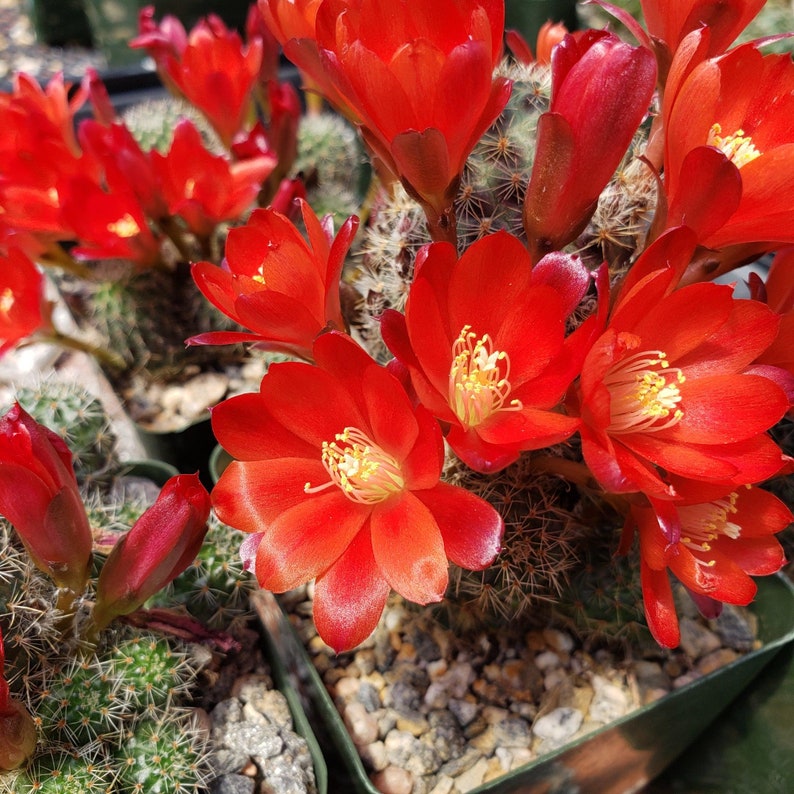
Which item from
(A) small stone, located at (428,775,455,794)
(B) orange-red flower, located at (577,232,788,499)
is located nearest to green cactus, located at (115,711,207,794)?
(A) small stone, located at (428,775,455,794)

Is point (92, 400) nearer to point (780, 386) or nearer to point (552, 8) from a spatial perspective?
point (780, 386)

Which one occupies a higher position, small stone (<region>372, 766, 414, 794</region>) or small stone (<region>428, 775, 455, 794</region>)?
small stone (<region>372, 766, 414, 794</region>)

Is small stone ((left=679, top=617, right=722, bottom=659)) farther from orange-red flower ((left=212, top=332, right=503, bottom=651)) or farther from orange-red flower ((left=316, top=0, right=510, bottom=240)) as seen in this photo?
orange-red flower ((left=316, top=0, right=510, bottom=240))

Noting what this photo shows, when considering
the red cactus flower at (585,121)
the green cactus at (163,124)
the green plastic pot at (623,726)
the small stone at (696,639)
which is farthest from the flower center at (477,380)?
the green cactus at (163,124)

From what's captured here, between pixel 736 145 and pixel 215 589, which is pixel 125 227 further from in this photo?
pixel 736 145

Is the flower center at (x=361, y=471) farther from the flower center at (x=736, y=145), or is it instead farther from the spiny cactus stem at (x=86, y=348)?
Answer: the spiny cactus stem at (x=86, y=348)
